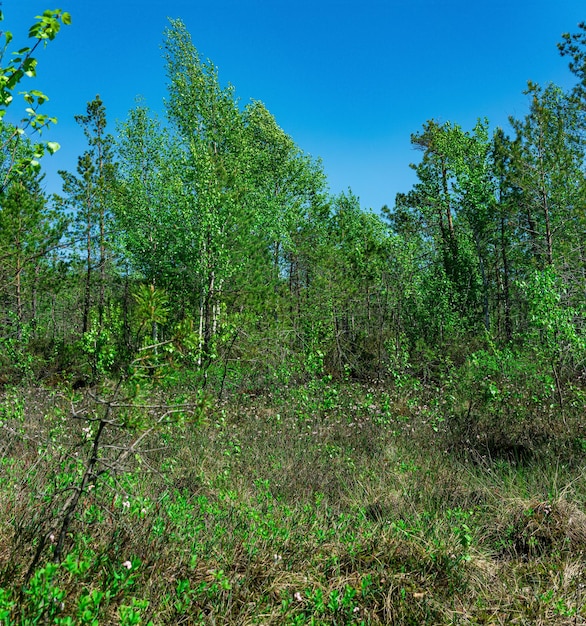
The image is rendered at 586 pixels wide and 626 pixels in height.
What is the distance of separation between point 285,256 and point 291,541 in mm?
19982

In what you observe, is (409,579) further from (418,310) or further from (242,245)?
(418,310)

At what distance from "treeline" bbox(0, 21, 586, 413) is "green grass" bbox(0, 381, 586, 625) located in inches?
97.3

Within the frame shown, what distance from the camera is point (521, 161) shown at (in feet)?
37.8

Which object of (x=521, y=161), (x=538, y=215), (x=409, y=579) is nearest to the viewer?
(x=409, y=579)

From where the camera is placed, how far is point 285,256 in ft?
74.5

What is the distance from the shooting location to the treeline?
913 cm

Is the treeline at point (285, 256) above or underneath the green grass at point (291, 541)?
above

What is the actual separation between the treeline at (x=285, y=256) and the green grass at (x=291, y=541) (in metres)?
2.47

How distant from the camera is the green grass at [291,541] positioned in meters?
2.43

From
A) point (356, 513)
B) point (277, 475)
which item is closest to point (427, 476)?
point (356, 513)

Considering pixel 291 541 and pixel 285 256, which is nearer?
pixel 291 541

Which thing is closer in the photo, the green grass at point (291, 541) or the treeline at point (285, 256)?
the green grass at point (291, 541)

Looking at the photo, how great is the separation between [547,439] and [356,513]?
3.83 meters

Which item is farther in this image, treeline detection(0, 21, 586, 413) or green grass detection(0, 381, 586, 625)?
treeline detection(0, 21, 586, 413)
